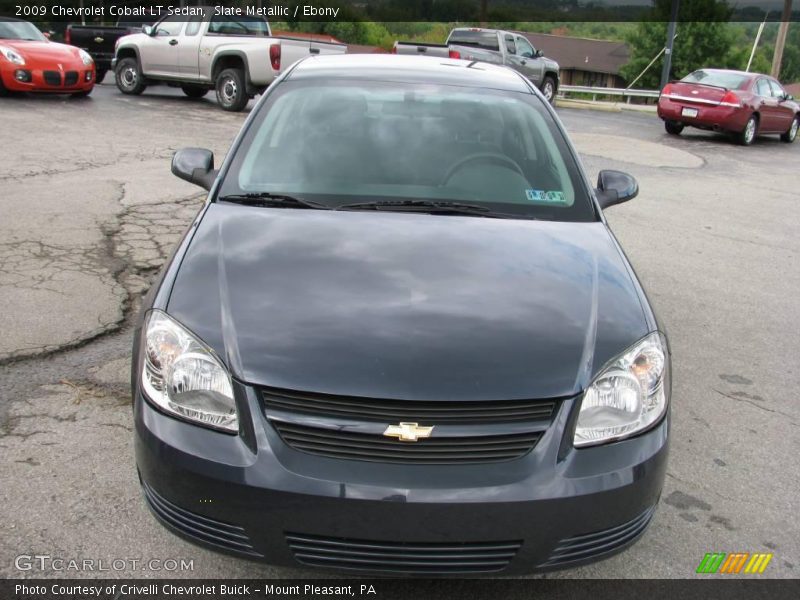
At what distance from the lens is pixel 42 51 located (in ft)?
47.9

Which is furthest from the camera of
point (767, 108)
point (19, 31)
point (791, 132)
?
point (791, 132)

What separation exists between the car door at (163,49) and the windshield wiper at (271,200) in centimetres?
1430

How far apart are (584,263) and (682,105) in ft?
52.2

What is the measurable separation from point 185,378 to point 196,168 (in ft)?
5.76

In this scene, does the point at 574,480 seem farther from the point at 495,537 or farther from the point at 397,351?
the point at 397,351

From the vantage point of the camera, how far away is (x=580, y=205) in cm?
358

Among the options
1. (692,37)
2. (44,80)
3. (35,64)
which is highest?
(35,64)

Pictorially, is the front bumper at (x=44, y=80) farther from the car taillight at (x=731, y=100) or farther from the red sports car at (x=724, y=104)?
the car taillight at (x=731, y=100)

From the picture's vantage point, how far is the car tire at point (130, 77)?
17469 mm

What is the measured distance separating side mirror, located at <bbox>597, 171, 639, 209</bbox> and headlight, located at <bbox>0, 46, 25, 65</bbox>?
13105mm

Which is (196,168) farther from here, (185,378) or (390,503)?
(390,503)

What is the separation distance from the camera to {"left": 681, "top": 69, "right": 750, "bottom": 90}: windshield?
17.8m

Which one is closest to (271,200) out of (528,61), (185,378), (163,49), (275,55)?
(185,378)

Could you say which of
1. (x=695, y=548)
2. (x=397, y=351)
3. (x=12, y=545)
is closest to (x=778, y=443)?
(x=695, y=548)
